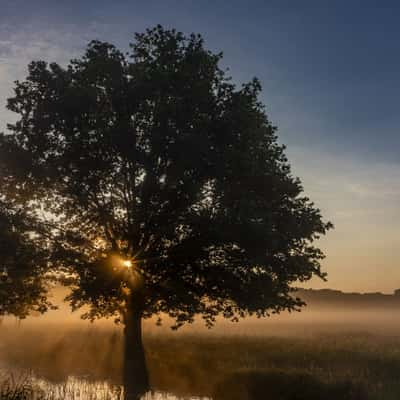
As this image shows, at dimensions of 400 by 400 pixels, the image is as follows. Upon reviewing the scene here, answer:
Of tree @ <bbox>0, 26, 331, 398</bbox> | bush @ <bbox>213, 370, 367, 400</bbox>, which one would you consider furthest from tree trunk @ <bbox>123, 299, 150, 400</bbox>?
bush @ <bbox>213, 370, 367, 400</bbox>

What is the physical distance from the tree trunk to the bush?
491 centimetres

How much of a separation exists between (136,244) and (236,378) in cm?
894

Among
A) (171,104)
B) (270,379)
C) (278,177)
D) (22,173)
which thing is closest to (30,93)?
(22,173)

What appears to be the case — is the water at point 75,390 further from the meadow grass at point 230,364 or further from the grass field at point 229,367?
the meadow grass at point 230,364

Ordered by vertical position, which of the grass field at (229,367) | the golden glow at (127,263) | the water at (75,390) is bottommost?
the water at (75,390)

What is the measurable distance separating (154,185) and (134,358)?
31.7 ft

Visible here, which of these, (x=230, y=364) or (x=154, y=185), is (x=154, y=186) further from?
(x=230, y=364)

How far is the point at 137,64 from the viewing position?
1181 inches

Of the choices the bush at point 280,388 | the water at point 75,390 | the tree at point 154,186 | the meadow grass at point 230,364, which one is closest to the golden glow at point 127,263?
the tree at point 154,186

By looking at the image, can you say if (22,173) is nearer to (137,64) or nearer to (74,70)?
(74,70)

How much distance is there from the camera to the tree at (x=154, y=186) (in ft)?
91.7

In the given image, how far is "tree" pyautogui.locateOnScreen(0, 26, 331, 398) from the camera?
28.0 metres

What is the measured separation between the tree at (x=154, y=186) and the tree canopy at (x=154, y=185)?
0.22ft

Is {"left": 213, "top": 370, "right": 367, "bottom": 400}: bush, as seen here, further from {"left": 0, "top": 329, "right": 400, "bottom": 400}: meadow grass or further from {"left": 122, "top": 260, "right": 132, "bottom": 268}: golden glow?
{"left": 122, "top": 260, "right": 132, "bottom": 268}: golden glow
